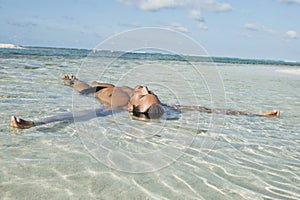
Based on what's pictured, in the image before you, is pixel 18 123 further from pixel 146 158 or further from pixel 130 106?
pixel 130 106

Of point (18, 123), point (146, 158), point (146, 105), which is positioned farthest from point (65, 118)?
point (146, 158)

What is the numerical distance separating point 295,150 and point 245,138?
0.75m

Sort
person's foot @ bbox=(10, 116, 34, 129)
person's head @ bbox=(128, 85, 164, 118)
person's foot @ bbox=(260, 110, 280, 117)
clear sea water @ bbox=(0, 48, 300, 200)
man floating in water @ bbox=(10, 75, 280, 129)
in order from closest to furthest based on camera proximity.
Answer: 1. clear sea water @ bbox=(0, 48, 300, 200)
2. person's foot @ bbox=(10, 116, 34, 129)
3. man floating in water @ bbox=(10, 75, 280, 129)
4. person's head @ bbox=(128, 85, 164, 118)
5. person's foot @ bbox=(260, 110, 280, 117)

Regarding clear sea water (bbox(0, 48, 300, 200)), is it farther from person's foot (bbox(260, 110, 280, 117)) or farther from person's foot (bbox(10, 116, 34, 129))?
person's foot (bbox(260, 110, 280, 117))

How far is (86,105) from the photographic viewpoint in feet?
22.2

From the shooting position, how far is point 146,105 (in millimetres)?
6016

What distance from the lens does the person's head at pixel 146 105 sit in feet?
19.7

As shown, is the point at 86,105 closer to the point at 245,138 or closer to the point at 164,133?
the point at 164,133

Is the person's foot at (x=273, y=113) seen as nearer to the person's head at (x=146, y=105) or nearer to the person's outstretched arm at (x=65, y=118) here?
the person's head at (x=146, y=105)

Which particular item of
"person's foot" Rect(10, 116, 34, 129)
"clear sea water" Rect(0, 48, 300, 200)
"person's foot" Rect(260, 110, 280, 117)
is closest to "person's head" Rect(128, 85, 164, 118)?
"clear sea water" Rect(0, 48, 300, 200)

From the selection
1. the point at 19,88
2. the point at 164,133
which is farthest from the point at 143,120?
the point at 19,88

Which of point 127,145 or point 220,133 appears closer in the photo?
point 127,145

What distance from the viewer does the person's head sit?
6016 millimetres

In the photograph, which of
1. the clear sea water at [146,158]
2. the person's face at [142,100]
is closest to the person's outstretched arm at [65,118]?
the clear sea water at [146,158]
